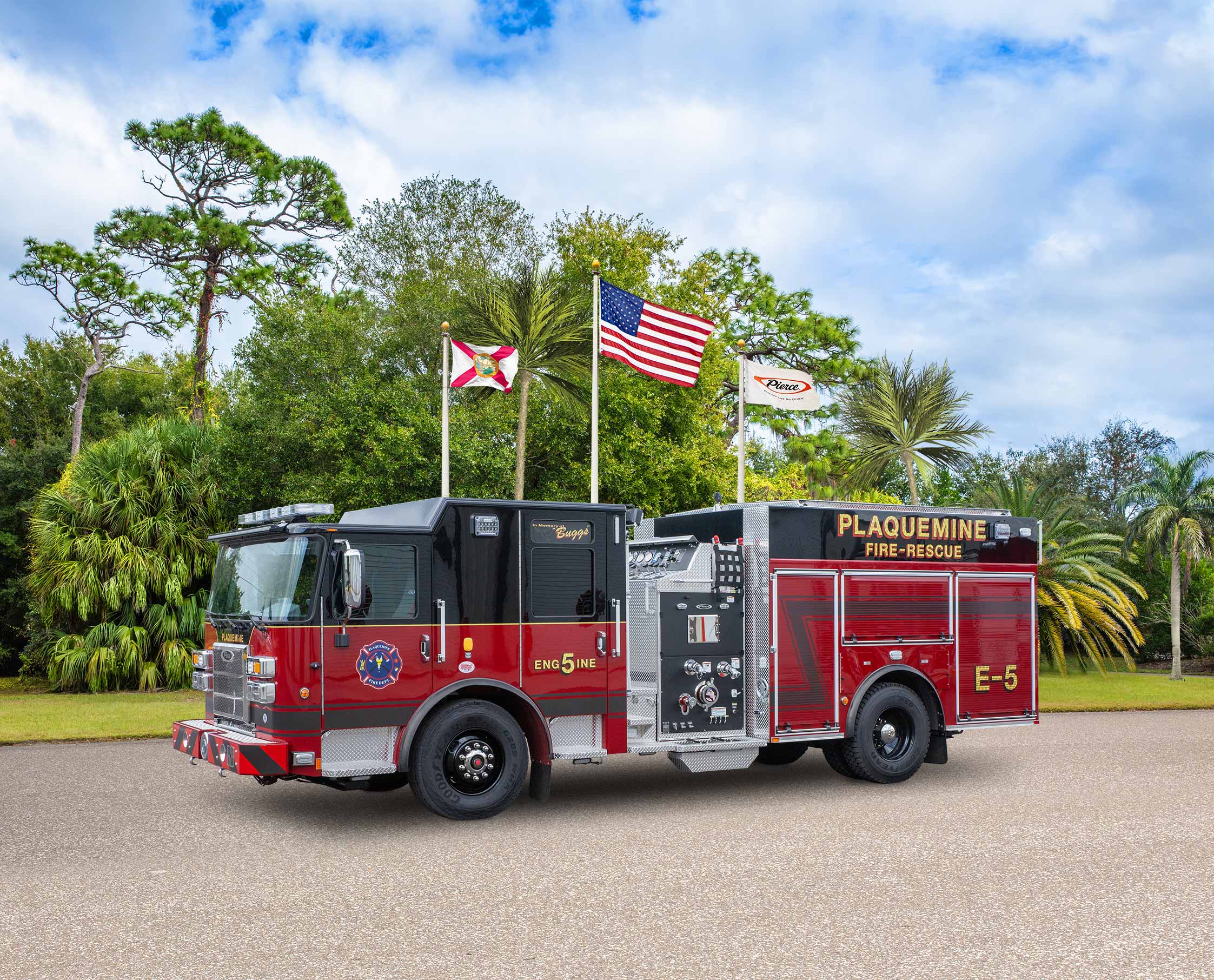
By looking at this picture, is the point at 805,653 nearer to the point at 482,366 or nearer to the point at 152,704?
the point at 482,366

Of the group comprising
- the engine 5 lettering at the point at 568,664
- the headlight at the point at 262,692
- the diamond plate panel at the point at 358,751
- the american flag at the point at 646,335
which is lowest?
the diamond plate panel at the point at 358,751

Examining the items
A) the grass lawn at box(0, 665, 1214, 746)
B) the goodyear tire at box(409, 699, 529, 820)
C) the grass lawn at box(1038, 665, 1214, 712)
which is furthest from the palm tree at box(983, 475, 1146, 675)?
the goodyear tire at box(409, 699, 529, 820)

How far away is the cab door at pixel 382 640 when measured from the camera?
8641 millimetres

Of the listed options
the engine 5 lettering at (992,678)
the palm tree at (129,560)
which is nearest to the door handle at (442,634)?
the engine 5 lettering at (992,678)

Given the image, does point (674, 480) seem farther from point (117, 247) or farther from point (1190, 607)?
point (117, 247)

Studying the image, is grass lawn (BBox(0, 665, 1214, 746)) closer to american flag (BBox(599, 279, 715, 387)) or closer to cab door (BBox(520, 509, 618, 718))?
cab door (BBox(520, 509, 618, 718))

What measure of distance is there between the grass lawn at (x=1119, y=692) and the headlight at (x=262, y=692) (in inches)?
475

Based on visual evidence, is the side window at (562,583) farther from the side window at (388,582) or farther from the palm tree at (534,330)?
the palm tree at (534,330)

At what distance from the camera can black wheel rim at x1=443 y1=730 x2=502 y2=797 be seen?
9.07 m

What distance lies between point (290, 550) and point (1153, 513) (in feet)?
76.2

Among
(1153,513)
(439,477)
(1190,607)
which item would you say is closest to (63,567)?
(439,477)

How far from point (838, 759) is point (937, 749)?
1137 mm

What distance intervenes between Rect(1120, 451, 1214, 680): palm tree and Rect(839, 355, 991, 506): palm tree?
551 centimetres

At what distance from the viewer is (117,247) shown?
3722 cm
